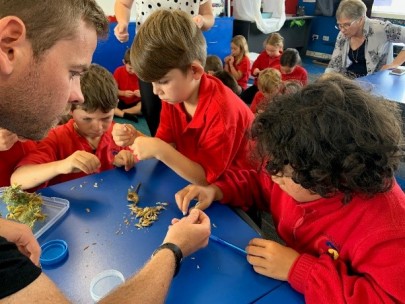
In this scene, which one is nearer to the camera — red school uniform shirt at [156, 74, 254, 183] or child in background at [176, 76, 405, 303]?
child in background at [176, 76, 405, 303]

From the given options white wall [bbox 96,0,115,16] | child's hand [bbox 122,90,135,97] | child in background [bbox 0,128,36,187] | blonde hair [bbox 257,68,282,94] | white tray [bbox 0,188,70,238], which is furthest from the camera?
white wall [bbox 96,0,115,16]

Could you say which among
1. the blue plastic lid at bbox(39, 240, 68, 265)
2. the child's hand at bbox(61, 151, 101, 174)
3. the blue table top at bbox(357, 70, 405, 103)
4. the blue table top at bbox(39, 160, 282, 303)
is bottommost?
the blue table top at bbox(357, 70, 405, 103)

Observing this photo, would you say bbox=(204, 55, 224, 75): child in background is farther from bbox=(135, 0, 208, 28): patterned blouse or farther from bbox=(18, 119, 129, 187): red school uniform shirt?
bbox=(18, 119, 129, 187): red school uniform shirt

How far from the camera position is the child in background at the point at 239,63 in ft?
14.2

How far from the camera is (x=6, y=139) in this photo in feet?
4.03

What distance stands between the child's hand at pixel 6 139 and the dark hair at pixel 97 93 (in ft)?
0.91

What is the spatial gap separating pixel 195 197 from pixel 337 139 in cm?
51

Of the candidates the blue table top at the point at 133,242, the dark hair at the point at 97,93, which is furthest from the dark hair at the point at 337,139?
the dark hair at the point at 97,93

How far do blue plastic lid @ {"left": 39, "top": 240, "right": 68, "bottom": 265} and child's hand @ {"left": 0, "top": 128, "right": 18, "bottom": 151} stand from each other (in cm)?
50

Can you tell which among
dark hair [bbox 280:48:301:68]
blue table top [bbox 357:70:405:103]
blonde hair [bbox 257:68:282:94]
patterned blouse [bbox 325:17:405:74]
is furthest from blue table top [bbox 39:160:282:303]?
dark hair [bbox 280:48:301:68]

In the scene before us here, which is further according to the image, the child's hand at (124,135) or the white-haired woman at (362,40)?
the white-haired woman at (362,40)

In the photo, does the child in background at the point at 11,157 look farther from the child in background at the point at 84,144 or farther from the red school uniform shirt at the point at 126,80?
the red school uniform shirt at the point at 126,80

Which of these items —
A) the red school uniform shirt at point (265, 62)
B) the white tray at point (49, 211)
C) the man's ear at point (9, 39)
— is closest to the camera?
the man's ear at point (9, 39)

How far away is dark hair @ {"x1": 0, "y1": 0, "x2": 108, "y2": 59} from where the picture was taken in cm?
70
